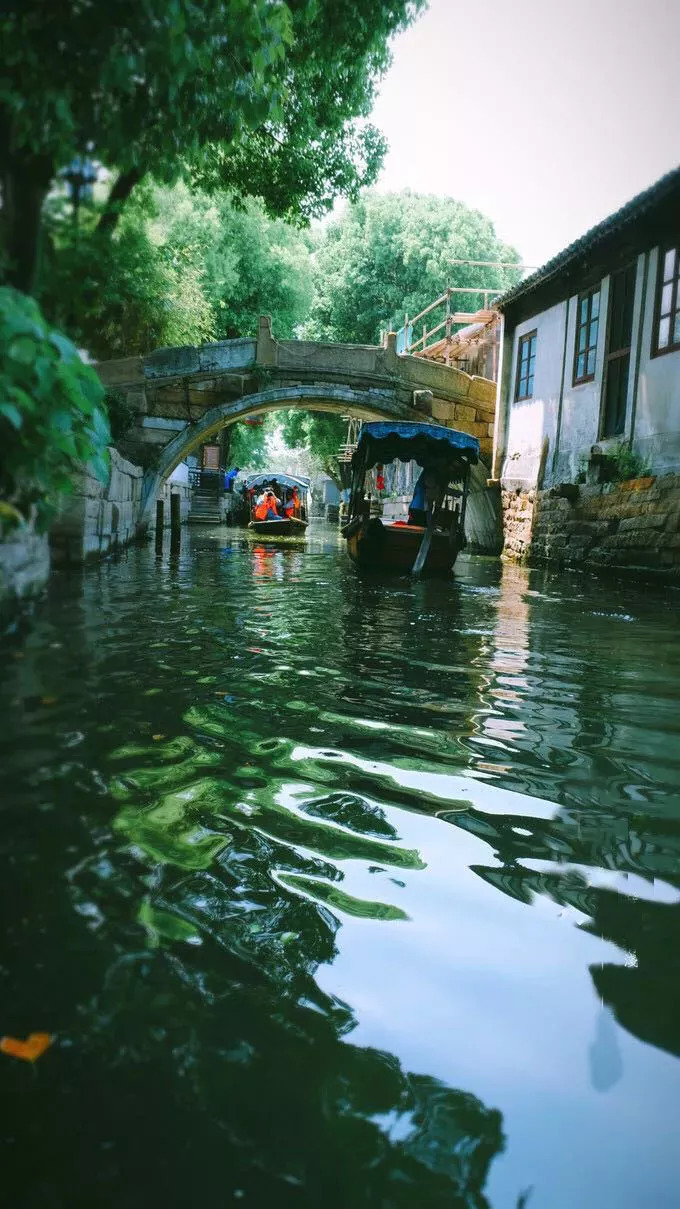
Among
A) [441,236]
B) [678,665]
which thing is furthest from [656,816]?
[441,236]

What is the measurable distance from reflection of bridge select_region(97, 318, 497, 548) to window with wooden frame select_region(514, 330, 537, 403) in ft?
5.32

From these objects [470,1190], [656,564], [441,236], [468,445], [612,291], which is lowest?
[470,1190]

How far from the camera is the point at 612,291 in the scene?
42.4 feet

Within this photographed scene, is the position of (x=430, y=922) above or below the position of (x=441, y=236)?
below


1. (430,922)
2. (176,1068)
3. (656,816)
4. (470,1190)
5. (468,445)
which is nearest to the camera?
(470,1190)

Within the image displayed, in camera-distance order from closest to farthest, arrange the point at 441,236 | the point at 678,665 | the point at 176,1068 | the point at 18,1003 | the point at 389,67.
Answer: the point at 176,1068, the point at 18,1003, the point at 678,665, the point at 389,67, the point at 441,236

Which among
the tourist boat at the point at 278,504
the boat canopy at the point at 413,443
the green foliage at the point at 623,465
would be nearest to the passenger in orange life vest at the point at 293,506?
the tourist boat at the point at 278,504

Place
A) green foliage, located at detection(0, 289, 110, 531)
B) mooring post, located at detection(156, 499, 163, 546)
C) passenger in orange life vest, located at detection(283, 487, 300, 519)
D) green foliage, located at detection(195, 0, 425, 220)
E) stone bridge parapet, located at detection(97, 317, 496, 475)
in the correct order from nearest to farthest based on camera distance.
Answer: green foliage, located at detection(0, 289, 110, 531) < green foliage, located at detection(195, 0, 425, 220) < mooring post, located at detection(156, 499, 163, 546) < stone bridge parapet, located at detection(97, 317, 496, 475) < passenger in orange life vest, located at detection(283, 487, 300, 519)

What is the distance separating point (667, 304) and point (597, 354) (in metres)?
2.12

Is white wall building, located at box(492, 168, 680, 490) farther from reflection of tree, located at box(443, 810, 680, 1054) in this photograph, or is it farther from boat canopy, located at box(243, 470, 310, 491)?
boat canopy, located at box(243, 470, 310, 491)

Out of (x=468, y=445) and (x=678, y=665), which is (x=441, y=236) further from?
(x=678, y=665)

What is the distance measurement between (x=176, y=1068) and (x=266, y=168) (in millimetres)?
11704

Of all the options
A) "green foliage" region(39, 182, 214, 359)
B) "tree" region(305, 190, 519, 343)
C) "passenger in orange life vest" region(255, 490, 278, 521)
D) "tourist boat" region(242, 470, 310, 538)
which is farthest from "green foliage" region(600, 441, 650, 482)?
"tree" region(305, 190, 519, 343)

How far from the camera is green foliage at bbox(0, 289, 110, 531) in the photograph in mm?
1843
